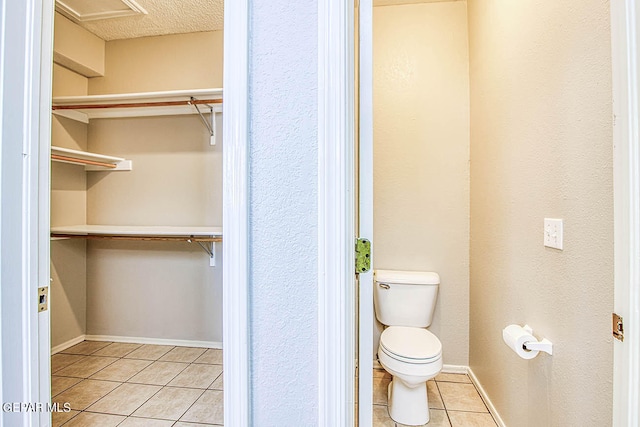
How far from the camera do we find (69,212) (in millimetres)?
2660

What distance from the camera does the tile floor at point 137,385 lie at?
1.73 m

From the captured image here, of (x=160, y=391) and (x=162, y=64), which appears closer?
(x=160, y=391)

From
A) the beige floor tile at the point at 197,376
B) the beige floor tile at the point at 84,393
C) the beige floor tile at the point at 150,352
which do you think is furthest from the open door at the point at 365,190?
the beige floor tile at the point at 150,352

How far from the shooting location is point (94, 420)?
171cm

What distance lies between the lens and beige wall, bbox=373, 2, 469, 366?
7.12 feet

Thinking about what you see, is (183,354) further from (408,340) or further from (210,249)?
(408,340)

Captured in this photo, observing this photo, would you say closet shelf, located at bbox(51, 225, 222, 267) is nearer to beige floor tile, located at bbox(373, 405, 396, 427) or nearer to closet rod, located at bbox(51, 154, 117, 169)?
closet rod, located at bbox(51, 154, 117, 169)

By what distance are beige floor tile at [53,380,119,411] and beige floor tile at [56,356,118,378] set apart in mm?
149

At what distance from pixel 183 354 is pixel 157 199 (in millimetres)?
1355

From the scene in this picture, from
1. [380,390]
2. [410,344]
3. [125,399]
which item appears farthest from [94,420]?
[410,344]

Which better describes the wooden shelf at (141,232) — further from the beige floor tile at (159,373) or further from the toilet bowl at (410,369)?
the toilet bowl at (410,369)

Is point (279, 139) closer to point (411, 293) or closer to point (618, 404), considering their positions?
point (618, 404)

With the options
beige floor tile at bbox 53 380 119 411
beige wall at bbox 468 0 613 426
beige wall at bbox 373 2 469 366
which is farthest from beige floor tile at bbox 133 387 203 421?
beige wall at bbox 468 0 613 426

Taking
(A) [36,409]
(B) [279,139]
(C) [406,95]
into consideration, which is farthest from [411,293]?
(A) [36,409]
